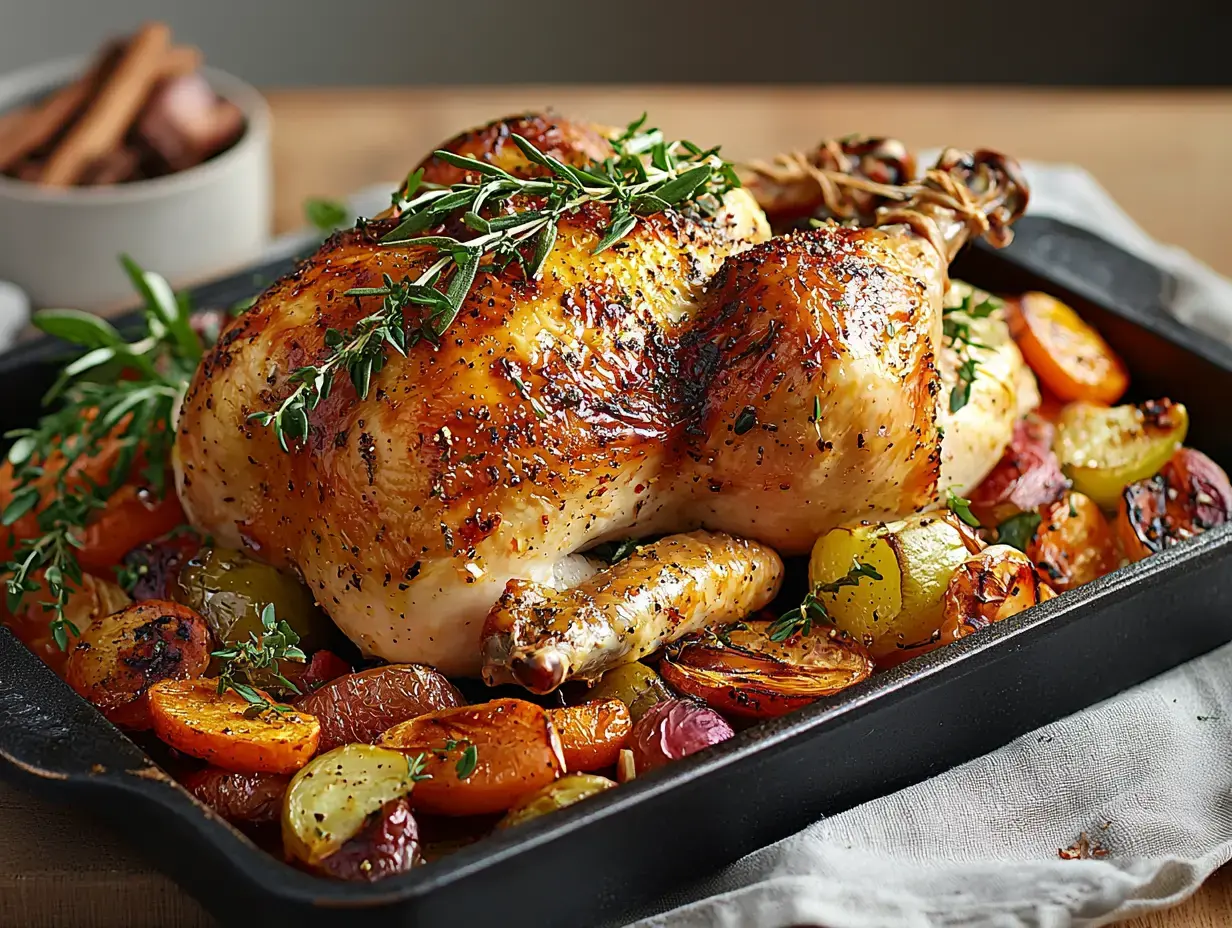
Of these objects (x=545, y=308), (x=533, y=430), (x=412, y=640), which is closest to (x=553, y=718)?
(x=412, y=640)

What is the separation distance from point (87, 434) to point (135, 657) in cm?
63

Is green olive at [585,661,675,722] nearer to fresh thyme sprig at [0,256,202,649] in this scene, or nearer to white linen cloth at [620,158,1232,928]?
white linen cloth at [620,158,1232,928]

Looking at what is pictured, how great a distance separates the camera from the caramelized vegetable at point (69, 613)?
91.6 inches

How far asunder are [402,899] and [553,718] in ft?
1.33

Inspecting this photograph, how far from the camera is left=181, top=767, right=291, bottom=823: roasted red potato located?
196 centimetres

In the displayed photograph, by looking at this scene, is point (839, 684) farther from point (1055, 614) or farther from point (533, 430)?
point (533, 430)

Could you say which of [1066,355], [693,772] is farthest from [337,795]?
[1066,355]

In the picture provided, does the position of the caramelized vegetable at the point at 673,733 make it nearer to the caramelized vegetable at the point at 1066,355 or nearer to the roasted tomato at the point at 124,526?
the roasted tomato at the point at 124,526

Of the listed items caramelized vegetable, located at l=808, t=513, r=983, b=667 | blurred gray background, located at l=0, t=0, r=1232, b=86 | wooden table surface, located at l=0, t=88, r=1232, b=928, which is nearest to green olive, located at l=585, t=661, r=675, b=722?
caramelized vegetable, located at l=808, t=513, r=983, b=667

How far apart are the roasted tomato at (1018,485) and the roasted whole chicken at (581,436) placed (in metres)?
0.17

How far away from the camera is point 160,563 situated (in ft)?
7.75

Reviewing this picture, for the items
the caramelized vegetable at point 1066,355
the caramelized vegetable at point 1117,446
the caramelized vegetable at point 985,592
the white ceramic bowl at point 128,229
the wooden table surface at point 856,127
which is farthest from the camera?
the wooden table surface at point 856,127

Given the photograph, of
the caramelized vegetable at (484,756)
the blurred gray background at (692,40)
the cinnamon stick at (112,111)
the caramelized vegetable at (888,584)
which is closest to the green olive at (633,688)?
the caramelized vegetable at (484,756)

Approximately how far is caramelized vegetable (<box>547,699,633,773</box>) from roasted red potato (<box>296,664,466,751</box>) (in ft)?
0.61
